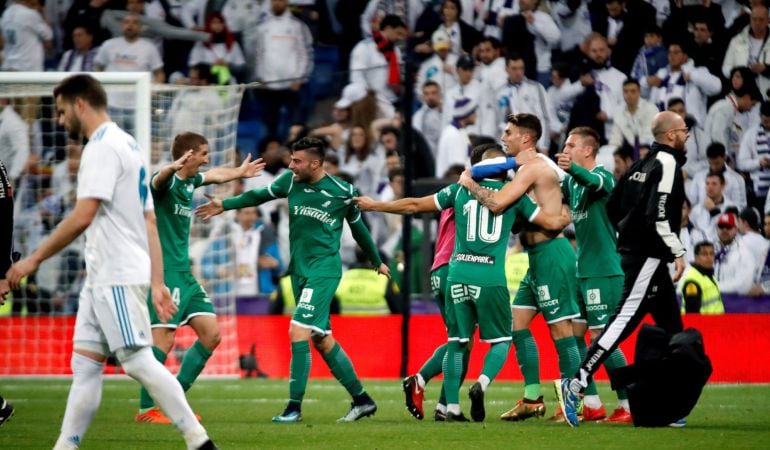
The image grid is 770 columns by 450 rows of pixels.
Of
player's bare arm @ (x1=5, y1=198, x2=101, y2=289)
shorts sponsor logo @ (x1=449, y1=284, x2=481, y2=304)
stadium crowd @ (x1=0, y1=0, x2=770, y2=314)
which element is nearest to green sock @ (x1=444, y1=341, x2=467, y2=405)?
shorts sponsor logo @ (x1=449, y1=284, x2=481, y2=304)

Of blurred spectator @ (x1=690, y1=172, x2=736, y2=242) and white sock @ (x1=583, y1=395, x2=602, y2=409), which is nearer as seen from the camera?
white sock @ (x1=583, y1=395, x2=602, y2=409)

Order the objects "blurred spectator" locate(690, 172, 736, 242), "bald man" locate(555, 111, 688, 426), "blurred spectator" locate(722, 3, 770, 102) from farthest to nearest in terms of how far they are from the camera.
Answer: "blurred spectator" locate(722, 3, 770, 102) → "blurred spectator" locate(690, 172, 736, 242) → "bald man" locate(555, 111, 688, 426)

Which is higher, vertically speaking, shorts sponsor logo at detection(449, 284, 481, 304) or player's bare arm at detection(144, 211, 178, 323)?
player's bare arm at detection(144, 211, 178, 323)

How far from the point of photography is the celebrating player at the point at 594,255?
34.6 feet

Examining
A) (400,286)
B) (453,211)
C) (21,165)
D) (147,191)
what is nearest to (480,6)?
(400,286)

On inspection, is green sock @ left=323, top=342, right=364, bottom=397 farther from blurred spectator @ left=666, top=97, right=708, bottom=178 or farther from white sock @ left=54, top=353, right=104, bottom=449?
blurred spectator @ left=666, top=97, right=708, bottom=178

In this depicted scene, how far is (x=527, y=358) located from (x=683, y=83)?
25.5 feet

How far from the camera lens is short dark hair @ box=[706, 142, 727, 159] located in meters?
16.7

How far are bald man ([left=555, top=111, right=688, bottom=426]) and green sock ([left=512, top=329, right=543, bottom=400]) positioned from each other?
99 cm

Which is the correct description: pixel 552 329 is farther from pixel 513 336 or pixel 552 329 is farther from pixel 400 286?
pixel 400 286

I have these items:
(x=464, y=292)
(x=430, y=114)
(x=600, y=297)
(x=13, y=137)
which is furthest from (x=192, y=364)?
(x=430, y=114)

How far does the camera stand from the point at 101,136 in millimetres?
6969

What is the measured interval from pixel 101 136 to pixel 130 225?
0.50m

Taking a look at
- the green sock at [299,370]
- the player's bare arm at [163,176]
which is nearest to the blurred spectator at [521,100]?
the green sock at [299,370]
